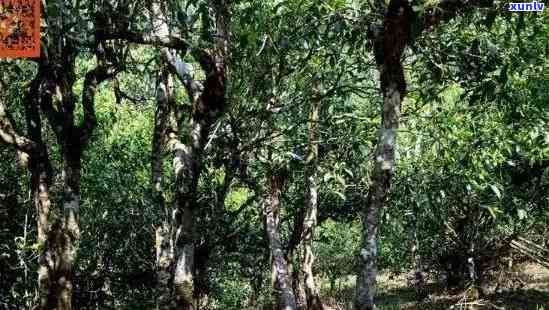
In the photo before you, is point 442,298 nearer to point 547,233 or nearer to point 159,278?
point 547,233

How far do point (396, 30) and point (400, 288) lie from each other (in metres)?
19.2

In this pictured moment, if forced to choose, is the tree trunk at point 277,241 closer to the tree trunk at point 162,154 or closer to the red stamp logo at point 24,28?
the tree trunk at point 162,154

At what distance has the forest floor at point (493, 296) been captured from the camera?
1397cm

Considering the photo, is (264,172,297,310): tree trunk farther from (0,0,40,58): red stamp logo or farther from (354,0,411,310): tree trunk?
(0,0,40,58): red stamp logo

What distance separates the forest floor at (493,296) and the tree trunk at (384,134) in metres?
7.51

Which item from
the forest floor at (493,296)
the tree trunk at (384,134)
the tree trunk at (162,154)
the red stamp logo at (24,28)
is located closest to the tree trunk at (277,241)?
the tree trunk at (162,154)

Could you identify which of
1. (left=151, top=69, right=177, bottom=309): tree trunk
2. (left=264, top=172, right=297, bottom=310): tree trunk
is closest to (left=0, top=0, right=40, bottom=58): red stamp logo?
(left=151, top=69, right=177, bottom=309): tree trunk

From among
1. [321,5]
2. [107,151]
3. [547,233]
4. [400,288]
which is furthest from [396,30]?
[400,288]

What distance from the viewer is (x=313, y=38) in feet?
21.8

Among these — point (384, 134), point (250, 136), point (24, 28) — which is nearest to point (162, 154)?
point (250, 136)

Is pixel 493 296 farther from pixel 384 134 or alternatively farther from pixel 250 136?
pixel 384 134

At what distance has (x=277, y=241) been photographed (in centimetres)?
1107

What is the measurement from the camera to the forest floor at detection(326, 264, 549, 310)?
14.0 m

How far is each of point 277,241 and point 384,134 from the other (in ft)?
20.5
